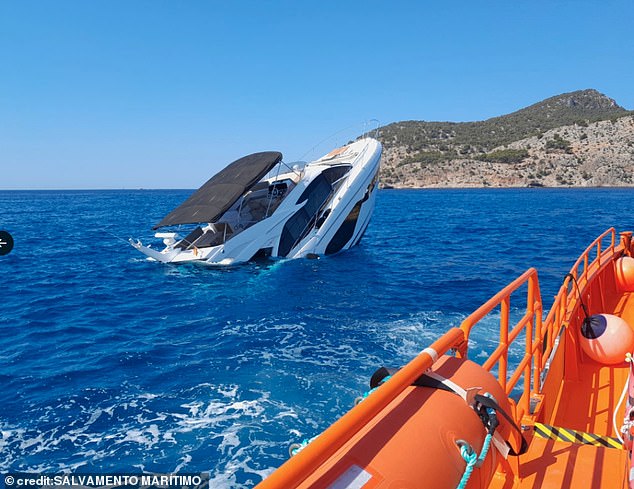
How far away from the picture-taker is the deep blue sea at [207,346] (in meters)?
6.22

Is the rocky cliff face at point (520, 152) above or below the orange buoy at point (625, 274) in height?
above

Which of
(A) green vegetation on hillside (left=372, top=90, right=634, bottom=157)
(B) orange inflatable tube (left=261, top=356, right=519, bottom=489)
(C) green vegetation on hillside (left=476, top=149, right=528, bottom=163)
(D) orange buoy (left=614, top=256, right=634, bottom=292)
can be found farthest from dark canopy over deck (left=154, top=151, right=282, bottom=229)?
(A) green vegetation on hillside (left=372, top=90, right=634, bottom=157)

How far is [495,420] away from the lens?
244 cm

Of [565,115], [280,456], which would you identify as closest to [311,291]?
[280,456]

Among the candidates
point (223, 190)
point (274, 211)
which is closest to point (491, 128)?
point (274, 211)

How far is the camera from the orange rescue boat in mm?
1807

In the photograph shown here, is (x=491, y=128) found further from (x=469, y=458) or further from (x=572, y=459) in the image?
(x=469, y=458)

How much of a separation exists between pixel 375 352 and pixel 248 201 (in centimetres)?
1343

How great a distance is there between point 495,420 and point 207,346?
325 inches

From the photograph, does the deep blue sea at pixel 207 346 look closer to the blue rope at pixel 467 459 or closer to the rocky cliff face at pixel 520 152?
the blue rope at pixel 467 459

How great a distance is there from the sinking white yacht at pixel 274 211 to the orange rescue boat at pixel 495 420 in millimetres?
13362

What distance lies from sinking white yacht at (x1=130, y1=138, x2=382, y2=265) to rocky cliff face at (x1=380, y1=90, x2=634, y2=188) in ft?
347

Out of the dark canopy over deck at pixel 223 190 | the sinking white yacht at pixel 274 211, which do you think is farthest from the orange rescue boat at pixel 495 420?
the sinking white yacht at pixel 274 211

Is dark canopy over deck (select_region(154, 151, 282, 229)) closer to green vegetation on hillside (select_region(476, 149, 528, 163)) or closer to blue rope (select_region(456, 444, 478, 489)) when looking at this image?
blue rope (select_region(456, 444, 478, 489))
